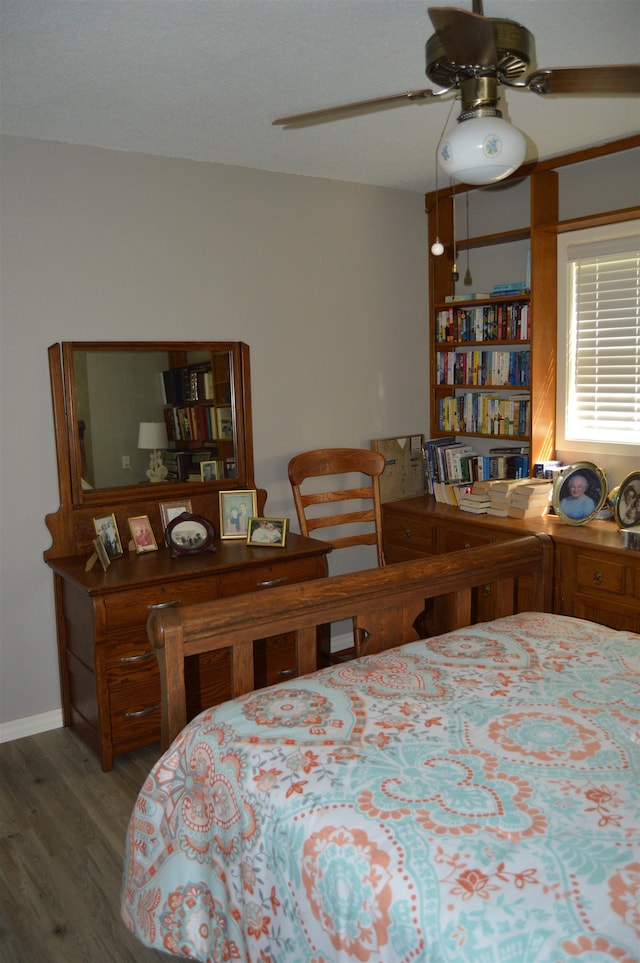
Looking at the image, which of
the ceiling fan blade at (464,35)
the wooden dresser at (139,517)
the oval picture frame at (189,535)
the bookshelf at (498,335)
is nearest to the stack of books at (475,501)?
the bookshelf at (498,335)

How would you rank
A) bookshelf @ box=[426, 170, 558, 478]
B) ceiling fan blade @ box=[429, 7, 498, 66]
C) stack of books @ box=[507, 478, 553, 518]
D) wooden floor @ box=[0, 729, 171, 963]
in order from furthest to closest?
bookshelf @ box=[426, 170, 558, 478] → stack of books @ box=[507, 478, 553, 518] → wooden floor @ box=[0, 729, 171, 963] → ceiling fan blade @ box=[429, 7, 498, 66]

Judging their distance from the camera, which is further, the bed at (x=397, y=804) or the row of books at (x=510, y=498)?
the row of books at (x=510, y=498)

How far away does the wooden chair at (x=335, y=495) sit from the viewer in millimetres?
3693

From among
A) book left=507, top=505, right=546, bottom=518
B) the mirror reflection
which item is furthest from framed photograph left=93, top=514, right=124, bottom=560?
book left=507, top=505, right=546, bottom=518

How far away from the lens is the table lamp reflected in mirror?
3.33m

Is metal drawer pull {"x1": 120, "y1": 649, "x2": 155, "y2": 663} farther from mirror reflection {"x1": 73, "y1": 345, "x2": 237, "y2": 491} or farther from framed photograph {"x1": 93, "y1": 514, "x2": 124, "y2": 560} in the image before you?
mirror reflection {"x1": 73, "y1": 345, "x2": 237, "y2": 491}

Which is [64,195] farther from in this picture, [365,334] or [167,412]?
[365,334]

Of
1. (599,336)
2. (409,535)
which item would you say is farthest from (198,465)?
(599,336)

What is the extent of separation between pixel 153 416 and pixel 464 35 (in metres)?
2.16

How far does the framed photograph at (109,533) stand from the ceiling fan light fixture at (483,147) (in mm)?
2013

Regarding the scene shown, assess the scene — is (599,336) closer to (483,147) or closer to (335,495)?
(335,495)

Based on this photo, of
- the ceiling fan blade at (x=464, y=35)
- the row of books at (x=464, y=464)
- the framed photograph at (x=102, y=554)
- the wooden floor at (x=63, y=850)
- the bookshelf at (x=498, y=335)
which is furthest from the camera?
the row of books at (x=464, y=464)

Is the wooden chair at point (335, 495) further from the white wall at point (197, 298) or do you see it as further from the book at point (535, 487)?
the book at point (535, 487)

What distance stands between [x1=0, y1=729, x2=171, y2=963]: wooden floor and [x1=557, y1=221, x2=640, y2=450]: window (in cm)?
257
